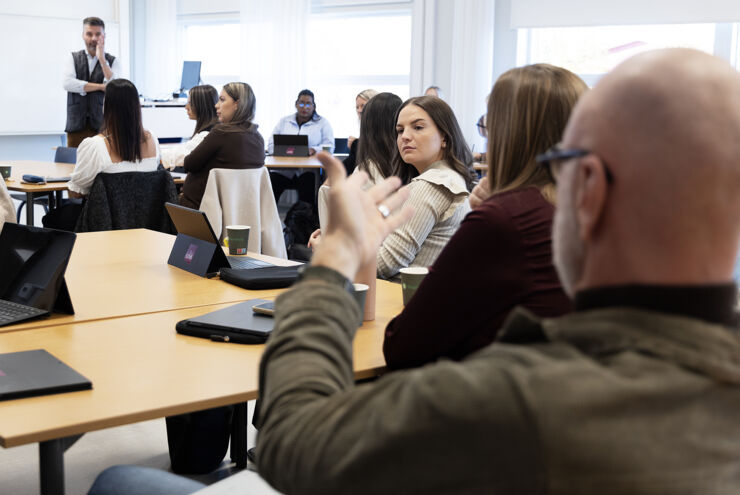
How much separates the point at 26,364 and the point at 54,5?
9.07 metres

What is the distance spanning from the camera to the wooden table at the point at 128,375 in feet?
4.24

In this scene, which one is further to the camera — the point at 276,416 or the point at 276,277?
the point at 276,277

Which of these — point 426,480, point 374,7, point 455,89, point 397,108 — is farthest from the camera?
point 374,7

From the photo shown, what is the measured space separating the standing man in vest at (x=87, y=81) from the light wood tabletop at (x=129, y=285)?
5.08 m

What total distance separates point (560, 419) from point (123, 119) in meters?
3.95

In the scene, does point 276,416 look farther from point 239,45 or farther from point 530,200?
point 239,45

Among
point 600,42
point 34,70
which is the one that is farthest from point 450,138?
point 34,70

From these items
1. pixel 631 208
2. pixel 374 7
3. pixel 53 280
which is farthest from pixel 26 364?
pixel 374 7

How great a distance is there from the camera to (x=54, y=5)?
9492mm

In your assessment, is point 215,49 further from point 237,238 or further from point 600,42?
point 237,238

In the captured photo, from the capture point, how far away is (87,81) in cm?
759

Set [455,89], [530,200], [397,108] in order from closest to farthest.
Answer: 1. [530,200]
2. [397,108]
3. [455,89]

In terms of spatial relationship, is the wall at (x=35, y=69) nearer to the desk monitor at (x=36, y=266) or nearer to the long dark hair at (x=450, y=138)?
the long dark hair at (x=450, y=138)

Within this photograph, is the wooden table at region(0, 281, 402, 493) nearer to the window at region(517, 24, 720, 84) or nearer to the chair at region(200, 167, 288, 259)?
the chair at region(200, 167, 288, 259)
